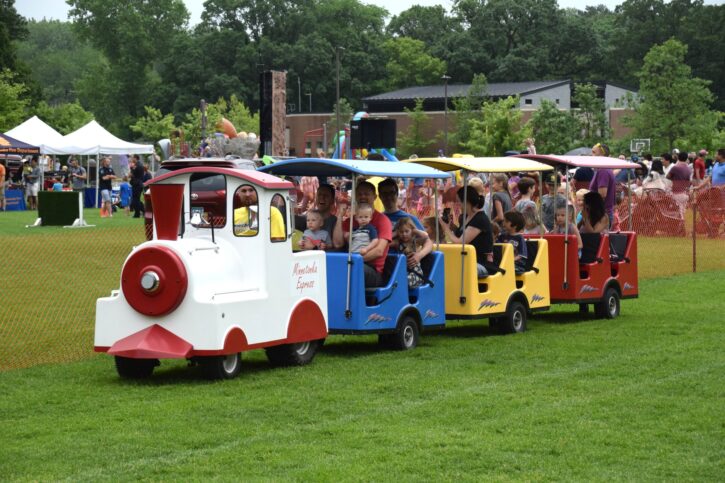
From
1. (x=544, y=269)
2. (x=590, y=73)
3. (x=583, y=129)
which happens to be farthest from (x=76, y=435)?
(x=590, y=73)

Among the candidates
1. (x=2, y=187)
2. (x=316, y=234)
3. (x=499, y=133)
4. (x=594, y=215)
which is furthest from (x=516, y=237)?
(x=499, y=133)

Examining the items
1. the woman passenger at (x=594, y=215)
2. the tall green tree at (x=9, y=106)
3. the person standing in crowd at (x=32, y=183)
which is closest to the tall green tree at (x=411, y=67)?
the tall green tree at (x=9, y=106)

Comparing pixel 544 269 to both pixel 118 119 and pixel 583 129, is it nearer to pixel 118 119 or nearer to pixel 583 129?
pixel 583 129

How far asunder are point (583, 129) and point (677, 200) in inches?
1999

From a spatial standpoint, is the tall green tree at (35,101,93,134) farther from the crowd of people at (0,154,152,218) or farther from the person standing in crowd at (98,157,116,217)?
the person standing in crowd at (98,157,116,217)

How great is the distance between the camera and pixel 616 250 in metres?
17.7

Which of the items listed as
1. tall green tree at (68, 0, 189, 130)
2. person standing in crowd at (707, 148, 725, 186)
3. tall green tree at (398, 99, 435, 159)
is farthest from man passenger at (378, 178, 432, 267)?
tall green tree at (68, 0, 189, 130)

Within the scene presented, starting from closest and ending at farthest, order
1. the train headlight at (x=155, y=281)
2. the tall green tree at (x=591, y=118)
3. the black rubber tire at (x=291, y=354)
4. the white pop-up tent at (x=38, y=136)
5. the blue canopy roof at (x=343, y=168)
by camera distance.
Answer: the train headlight at (x=155, y=281) → the black rubber tire at (x=291, y=354) → the blue canopy roof at (x=343, y=168) → the white pop-up tent at (x=38, y=136) → the tall green tree at (x=591, y=118)

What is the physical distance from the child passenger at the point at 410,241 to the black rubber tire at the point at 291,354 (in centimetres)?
185

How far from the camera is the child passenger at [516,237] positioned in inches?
619

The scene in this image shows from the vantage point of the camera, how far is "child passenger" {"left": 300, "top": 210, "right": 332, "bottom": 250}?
13.6 m

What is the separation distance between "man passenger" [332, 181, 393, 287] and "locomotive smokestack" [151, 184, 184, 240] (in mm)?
2387

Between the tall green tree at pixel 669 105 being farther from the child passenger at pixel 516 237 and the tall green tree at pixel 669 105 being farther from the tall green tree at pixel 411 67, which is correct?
the tall green tree at pixel 411 67

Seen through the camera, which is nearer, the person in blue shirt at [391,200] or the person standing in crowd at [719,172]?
the person in blue shirt at [391,200]
